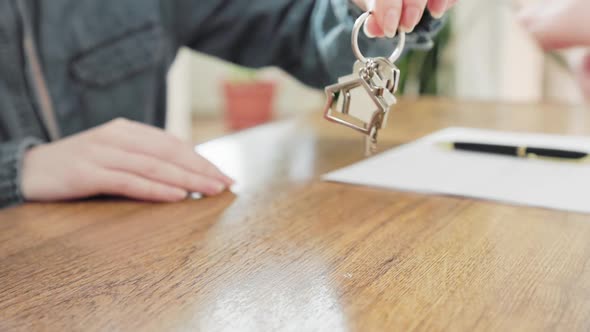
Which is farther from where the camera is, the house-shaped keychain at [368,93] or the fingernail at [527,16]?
the fingernail at [527,16]

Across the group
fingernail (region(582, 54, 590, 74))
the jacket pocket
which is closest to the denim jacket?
the jacket pocket

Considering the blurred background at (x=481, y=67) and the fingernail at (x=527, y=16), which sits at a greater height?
the fingernail at (x=527, y=16)

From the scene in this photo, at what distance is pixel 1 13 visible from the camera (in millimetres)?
777

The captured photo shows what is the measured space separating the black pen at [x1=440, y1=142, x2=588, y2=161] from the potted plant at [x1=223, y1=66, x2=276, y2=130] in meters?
2.60

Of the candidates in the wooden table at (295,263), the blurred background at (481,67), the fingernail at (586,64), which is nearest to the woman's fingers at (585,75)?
the fingernail at (586,64)

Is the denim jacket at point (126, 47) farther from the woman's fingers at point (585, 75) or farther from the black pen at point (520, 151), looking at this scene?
the woman's fingers at point (585, 75)

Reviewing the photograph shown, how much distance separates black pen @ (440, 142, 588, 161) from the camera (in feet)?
2.09

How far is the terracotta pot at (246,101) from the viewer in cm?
328

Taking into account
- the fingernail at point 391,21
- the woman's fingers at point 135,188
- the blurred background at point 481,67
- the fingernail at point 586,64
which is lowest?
the blurred background at point 481,67

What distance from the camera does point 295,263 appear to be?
39cm

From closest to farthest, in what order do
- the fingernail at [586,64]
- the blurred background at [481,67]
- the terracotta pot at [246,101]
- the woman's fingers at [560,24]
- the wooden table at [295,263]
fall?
the wooden table at [295,263]
the woman's fingers at [560,24]
the fingernail at [586,64]
the blurred background at [481,67]
the terracotta pot at [246,101]

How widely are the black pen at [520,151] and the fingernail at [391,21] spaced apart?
0.96 feet

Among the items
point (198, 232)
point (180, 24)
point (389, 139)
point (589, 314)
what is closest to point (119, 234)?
point (198, 232)

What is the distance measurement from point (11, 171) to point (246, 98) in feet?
8.91
